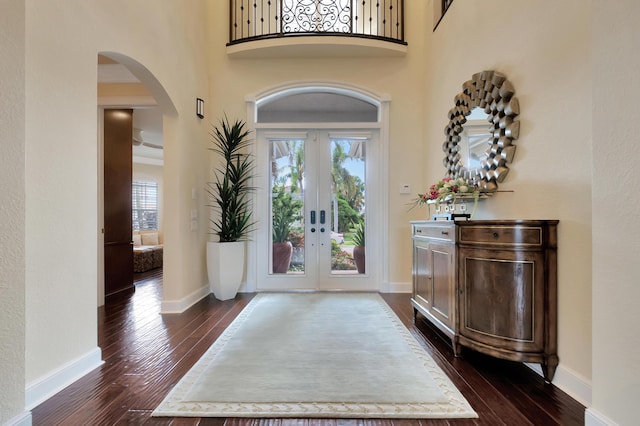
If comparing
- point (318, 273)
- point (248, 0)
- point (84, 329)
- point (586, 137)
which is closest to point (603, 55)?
point (586, 137)

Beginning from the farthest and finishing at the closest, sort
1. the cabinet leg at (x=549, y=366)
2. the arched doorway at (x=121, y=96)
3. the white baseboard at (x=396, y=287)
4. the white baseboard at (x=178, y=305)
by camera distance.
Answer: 1. the white baseboard at (x=396, y=287)
2. the white baseboard at (x=178, y=305)
3. the arched doorway at (x=121, y=96)
4. the cabinet leg at (x=549, y=366)

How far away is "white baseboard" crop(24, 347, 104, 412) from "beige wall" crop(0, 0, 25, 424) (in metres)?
0.31

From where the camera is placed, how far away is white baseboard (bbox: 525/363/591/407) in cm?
182

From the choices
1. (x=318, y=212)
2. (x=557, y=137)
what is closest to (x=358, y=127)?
(x=318, y=212)

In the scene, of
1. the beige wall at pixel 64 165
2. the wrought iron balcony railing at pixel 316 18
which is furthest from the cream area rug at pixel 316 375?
the wrought iron balcony railing at pixel 316 18

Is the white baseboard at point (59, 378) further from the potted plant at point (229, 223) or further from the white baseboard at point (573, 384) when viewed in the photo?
the white baseboard at point (573, 384)

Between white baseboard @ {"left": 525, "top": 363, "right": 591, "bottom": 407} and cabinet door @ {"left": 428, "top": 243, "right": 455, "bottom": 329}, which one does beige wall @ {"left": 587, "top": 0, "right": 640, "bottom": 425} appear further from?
cabinet door @ {"left": 428, "top": 243, "right": 455, "bottom": 329}

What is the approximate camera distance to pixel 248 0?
190 inches

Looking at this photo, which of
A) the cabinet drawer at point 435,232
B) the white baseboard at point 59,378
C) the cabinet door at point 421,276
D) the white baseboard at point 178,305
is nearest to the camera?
the white baseboard at point 59,378

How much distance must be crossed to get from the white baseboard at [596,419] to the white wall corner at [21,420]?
2732mm

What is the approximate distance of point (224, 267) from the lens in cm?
412

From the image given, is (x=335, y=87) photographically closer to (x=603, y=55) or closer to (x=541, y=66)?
(x=541, y=66)

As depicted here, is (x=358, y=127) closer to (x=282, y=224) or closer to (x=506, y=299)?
(x=282, y=224)

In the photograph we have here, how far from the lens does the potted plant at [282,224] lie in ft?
15.8
